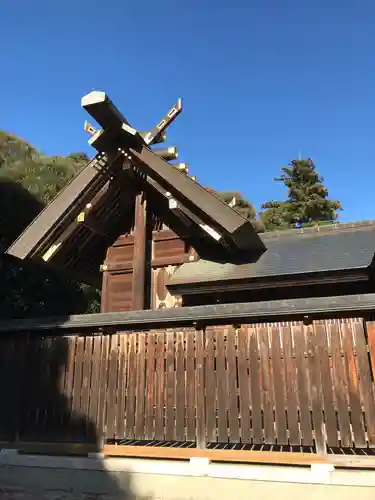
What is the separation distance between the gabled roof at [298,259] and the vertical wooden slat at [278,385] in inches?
52.4

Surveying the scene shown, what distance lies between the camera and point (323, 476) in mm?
4805

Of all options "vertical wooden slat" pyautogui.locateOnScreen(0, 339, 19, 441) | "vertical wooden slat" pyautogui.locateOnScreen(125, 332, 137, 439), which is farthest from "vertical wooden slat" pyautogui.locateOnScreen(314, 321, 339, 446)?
"vertical wooden slat" pyautogui.locateOnScreen(0, 339, 19, 441)

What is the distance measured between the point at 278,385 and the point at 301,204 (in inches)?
1177

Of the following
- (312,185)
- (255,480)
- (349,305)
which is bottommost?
(255,480)

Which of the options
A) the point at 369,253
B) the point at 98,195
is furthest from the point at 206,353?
the point at 98,195

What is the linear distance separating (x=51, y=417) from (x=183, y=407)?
2061 millimetres

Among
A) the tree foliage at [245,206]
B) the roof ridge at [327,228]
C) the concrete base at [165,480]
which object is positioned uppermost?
the tree foliage at [245,206]

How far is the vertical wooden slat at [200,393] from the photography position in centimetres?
548

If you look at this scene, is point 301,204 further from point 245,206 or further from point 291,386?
point 291,386

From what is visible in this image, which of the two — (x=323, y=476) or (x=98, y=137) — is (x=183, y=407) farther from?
(x=98, y=137)

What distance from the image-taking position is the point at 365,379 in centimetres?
503

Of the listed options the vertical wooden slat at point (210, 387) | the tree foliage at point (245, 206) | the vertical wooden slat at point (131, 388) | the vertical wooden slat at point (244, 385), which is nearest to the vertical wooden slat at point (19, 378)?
the vertical wooden slat at point (131, 388)

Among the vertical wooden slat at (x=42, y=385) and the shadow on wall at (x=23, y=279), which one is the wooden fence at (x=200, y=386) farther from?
the shadow on wall at (x=23, y=279)

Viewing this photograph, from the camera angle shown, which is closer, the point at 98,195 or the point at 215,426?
the point at 215,426
